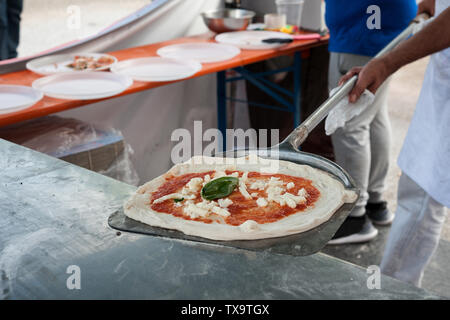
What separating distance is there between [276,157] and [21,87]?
52.0 inches

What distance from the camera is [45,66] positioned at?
247 cm

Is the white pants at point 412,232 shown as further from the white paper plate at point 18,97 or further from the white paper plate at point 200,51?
the white paper plate at point 18,97

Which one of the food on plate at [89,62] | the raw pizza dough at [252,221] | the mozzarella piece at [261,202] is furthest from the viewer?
the food on plate at [89,62]

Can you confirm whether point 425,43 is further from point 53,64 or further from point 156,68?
point 53,64

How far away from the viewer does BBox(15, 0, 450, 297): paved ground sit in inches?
93.6

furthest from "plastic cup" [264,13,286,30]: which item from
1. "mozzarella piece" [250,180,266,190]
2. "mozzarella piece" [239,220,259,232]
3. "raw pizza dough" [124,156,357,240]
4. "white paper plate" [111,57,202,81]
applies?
"mozzarella piece" [239,220,259,232]

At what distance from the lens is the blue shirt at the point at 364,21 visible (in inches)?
89.8

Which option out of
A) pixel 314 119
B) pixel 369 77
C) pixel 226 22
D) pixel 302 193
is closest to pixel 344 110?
pixel 369 77

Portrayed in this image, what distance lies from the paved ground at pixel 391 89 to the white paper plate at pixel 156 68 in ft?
1.12

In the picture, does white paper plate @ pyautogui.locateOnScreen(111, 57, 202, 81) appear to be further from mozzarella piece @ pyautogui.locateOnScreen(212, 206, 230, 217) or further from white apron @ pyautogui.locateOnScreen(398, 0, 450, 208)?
mozzarella piece @ pyautogui.locateOnScreen(212, 206, 230, 217)

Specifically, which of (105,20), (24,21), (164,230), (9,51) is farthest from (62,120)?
(24,21)

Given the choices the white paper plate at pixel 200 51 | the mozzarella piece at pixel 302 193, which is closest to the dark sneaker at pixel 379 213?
the white paper plate at pixel 200 51

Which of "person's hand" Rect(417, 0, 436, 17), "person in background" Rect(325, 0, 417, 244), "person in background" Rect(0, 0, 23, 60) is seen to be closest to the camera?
"person's hand" Rect(417, 0, 436, 17)

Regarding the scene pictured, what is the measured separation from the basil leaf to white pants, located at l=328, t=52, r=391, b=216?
1.49 meters
